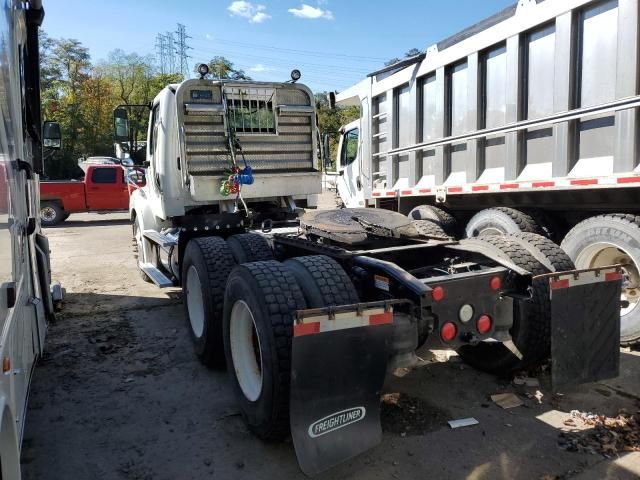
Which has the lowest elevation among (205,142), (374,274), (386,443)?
(386,443)

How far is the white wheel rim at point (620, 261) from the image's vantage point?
16.0 ft

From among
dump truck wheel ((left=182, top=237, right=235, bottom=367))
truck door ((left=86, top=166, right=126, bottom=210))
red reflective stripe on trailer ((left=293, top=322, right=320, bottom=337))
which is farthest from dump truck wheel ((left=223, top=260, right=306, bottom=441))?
truck door ((left=86, top=166, right=126, bottom=210))

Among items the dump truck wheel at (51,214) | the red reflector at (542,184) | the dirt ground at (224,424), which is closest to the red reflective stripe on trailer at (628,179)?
the red reflector at (542,184)

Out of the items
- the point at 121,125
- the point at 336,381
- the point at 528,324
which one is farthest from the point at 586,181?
the point at 121,125

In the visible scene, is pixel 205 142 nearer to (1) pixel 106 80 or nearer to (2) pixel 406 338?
(2) pixel 406 338

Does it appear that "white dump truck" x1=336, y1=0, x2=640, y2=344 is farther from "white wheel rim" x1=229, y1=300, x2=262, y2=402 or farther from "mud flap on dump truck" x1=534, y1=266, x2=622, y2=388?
"white wheel rim" x1=229, y1=300, x2=262, y2=402

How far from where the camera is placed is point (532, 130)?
5711 millimetres

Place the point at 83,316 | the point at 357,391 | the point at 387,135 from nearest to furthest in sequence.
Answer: the point at 357,391, the point at 83,316, the point at 387,135

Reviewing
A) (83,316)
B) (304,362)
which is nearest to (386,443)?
(304,362)

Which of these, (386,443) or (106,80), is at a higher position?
(106,80)

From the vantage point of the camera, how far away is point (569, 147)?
17.2ft

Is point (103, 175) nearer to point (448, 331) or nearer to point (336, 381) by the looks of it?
point (448, 331)

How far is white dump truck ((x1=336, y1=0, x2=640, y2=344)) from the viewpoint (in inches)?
189

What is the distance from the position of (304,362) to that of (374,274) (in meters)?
1.12
